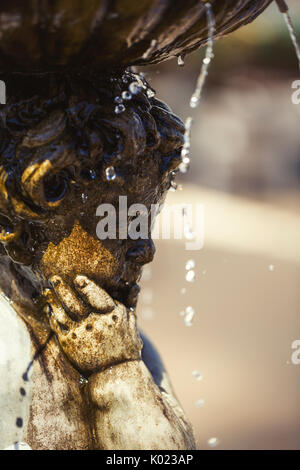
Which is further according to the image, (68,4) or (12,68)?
(12,68)

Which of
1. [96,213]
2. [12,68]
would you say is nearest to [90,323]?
[96,213]

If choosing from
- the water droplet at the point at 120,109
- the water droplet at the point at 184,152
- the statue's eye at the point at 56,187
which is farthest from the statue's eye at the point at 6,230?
the water droplet at the point at 184,152

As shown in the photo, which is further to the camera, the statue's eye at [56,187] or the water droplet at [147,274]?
the water droplet at [147,274]

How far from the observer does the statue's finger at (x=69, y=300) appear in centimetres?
161

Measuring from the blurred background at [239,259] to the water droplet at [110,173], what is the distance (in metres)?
1.28

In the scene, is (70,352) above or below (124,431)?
above

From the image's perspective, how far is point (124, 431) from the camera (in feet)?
5.15

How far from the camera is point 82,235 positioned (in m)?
1.62

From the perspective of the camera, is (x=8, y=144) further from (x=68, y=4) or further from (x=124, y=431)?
(x=124, y=431)

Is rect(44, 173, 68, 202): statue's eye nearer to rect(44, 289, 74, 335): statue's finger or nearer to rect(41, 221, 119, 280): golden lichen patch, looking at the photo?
rect(41, 221, 119, 280): golden lichen patch

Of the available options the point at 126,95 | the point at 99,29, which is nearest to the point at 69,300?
the point at 126,95

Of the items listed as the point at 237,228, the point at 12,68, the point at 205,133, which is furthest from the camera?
the point at 205,133

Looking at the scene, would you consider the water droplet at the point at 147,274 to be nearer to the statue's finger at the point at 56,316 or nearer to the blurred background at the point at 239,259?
the blurred background at the point at 239,259

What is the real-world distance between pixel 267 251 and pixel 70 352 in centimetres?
529
